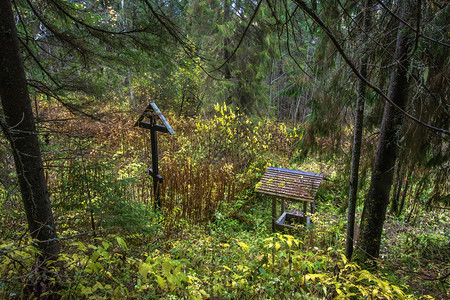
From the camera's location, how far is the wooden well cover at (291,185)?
4258 millimetres

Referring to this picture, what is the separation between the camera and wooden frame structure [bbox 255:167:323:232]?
14.0 ft

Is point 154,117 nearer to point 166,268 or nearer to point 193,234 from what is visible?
point 193,234

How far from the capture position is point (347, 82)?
2.94 metres

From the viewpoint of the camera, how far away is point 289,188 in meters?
4.41

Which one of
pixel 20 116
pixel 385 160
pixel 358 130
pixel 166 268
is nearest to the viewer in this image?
pixel 166 268

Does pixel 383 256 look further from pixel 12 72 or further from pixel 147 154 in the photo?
pixel 147 154

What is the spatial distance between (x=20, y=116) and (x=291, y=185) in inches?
151

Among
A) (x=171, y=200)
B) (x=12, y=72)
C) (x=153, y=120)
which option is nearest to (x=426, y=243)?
(x=171, y=200)

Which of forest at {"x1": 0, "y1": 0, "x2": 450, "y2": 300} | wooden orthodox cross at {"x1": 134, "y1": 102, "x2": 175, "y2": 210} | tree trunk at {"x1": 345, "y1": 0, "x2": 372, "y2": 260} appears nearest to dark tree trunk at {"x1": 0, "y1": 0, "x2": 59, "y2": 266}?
forest at {"x1": 0, "y1": 0, "x2": 450, "y2": 300}

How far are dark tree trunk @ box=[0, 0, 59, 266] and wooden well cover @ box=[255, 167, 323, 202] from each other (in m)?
3.22

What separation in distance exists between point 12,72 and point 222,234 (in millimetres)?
3269

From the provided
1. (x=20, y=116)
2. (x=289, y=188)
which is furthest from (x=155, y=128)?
(x=20, y=116)

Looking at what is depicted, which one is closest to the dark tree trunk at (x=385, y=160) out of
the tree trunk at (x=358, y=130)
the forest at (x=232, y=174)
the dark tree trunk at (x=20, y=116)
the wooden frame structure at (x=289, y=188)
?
the forest at (x=232, y=174)

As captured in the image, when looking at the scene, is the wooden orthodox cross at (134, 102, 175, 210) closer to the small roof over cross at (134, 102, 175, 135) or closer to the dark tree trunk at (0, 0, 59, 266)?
the small roof over cross at (134, 102, 175, 135)
